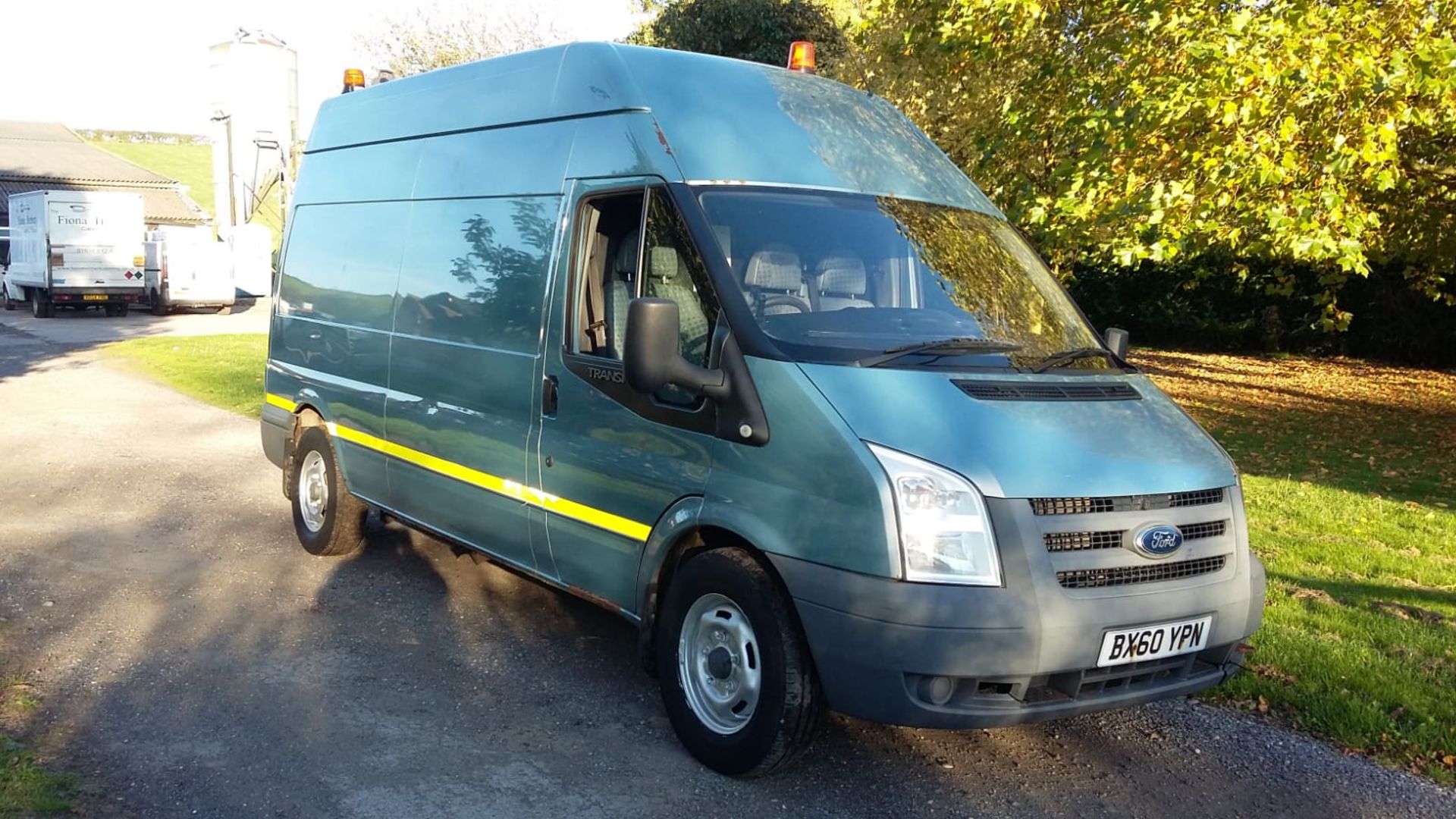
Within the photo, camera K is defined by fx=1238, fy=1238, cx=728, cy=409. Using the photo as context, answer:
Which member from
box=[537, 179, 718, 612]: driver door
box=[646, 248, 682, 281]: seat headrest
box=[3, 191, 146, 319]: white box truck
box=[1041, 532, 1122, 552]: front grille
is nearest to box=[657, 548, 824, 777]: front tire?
box=[537, 179, 718, 612]: driver door

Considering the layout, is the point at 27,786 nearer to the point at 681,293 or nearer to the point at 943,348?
the point at 681,293

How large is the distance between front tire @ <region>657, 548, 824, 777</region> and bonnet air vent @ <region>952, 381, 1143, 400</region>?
970 mm

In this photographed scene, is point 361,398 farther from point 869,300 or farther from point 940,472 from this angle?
point 940,472

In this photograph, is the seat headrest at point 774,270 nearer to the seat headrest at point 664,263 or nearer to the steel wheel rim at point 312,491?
the seat headrest at point 664,263

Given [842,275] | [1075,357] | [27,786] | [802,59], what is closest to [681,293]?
[842,275]

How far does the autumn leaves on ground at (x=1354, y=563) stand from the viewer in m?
5.23

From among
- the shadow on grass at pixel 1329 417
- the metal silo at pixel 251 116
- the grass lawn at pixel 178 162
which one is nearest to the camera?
the shadow on grass at pixel 1329 417

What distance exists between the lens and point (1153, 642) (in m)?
4.18

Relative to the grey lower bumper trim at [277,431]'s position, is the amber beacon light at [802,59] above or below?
above

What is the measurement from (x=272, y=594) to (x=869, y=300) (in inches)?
150

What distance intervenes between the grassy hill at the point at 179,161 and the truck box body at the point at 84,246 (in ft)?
138

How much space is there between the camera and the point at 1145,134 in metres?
9.78

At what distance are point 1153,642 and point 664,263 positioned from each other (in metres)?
2.27

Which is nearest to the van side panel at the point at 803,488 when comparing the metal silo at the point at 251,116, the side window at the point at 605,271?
the side window at the point at 605,271
